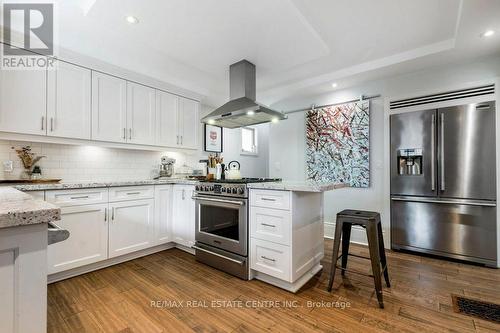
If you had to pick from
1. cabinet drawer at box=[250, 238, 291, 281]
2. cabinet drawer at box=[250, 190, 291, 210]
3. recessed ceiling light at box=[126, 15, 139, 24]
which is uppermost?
recessed ceiling light at box=[126, 15, 139, 24]

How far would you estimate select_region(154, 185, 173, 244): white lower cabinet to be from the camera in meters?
3.08

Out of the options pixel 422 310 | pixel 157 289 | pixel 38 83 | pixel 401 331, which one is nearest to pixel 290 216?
pixel 401 331

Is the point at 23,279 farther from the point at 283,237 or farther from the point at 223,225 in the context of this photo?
the point at 223,225

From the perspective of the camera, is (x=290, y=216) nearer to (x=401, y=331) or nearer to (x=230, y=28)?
(x=401, y=331)

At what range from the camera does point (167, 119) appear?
3.54m

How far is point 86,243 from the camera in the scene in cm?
244

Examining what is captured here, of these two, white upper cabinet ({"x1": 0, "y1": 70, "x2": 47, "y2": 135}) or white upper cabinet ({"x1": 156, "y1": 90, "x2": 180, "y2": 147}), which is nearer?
white upper cabinet ({"x1": 0, "y1": 70, "x2": 47, "y2": 135})

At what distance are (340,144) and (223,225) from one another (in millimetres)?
2306

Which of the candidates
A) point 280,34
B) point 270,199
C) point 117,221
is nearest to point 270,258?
point 270,199

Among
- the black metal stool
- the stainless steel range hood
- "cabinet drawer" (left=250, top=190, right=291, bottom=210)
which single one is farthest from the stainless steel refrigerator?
"cabinet drawer" (left=250, top=190, right=291, bottom=210)

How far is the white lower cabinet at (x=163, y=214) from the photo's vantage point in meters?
3.08

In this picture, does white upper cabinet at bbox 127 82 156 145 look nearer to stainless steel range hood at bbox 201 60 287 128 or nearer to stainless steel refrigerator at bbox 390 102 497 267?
stainless steel range hood at bbox 201 60 287 128

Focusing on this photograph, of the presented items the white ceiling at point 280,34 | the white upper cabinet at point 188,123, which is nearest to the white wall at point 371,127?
the white ceiling at point 280,34

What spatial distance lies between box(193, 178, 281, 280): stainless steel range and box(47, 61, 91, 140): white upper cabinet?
1.51 m
